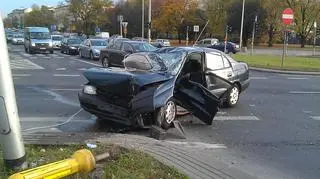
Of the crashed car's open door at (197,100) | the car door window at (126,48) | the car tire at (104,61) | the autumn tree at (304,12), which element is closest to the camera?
the crashed car's open door at (197,100)

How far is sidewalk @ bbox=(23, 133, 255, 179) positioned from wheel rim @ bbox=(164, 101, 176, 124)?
94 cm

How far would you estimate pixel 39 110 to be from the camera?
1121 centimetres

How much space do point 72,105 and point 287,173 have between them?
22.1 ft

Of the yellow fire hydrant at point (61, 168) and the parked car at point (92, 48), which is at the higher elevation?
the yellow fire hydrant at point (61, 168)

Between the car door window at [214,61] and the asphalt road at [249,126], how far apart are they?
1.13 m

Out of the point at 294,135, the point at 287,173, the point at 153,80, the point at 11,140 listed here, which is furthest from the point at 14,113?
the point at 294,135

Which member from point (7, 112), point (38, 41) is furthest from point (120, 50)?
point (7, 112)

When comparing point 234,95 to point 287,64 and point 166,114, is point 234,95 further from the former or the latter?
point 287,64

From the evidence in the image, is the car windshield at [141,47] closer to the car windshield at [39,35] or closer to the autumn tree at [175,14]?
the car windshield at [39,35]

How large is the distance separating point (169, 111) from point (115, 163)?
3584 mm

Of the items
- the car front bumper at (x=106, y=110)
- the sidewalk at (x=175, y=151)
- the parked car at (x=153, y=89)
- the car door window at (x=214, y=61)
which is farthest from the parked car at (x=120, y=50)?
the sidewalk at (x=175, y=151)

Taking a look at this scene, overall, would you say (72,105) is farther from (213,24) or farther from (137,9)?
(137,9)

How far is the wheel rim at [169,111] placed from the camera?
30.1ft

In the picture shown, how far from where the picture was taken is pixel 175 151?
22.2ft
